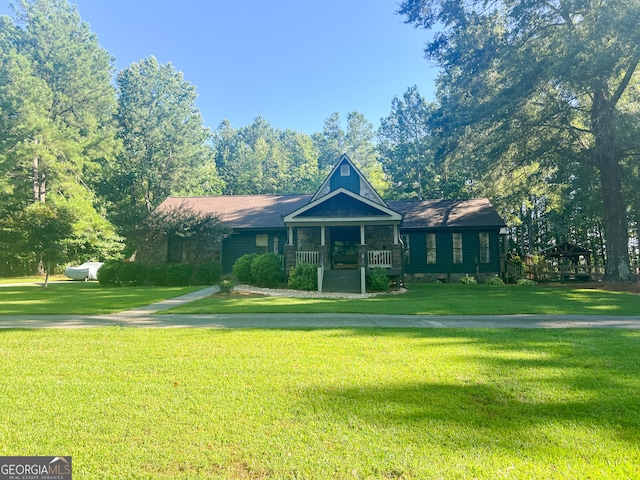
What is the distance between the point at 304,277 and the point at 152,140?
110 feet

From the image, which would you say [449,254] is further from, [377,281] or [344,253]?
[377,281]

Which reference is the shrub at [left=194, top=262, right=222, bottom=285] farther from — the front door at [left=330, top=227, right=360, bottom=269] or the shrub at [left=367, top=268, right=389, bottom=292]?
the shrub at [left=367, top=268, right=389, bottom=292]

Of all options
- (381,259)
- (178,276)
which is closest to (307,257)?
(381,259)

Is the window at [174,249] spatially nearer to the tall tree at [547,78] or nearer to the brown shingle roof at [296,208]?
the brown shingle roof at [296,208]

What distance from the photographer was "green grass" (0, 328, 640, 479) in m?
2.54

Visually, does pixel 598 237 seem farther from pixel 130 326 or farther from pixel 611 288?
pixel 130 326

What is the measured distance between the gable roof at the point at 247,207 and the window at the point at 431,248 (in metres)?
9.17

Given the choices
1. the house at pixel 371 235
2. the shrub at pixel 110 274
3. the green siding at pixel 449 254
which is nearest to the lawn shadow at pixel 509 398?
the house at pixel 371 235

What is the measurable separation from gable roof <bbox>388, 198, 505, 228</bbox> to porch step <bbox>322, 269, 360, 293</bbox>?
7.09m

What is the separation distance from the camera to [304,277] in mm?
17656

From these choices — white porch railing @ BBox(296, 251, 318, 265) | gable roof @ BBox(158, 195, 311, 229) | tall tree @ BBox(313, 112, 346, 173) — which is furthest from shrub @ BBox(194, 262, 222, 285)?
tall tree @ BBox(313, 112, 346, 173)

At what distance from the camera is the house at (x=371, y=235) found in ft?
62.7

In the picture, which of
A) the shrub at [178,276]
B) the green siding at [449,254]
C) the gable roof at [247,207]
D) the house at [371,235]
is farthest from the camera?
the gable roof at [247,207]

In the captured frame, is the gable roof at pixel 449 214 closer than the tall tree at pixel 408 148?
Yes
